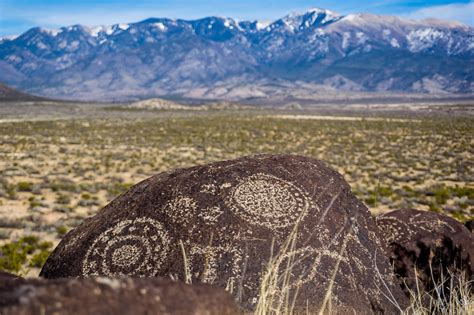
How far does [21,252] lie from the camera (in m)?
8.95

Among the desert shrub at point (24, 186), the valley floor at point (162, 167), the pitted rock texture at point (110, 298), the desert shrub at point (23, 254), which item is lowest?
the valley floor at point (162, 167)

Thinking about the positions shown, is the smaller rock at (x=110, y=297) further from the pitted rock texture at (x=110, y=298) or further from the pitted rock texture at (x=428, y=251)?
the pitted rock texture at (x=428, y=251)

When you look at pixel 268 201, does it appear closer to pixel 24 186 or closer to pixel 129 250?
pixel 129 250

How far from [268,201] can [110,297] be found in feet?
8.56

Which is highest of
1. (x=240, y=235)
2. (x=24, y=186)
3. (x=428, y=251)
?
(x=240, y=235)

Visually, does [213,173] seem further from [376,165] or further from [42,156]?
[42,156]

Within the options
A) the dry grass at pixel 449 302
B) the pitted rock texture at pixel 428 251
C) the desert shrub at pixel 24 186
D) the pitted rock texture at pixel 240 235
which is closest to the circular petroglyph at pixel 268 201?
the pitted rock texture at pixel 240 235

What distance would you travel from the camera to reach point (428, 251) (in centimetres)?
482

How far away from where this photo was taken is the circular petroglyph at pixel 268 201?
3.79 meters

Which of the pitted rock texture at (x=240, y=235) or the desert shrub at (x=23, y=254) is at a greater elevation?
the pitted rock texture at (x=240, y=235)

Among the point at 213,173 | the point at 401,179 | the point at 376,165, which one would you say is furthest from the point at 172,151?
the point at 213,173

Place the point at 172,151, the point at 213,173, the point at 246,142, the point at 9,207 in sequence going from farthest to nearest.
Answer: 1. the point at 246,142
2. the point at 172,151
3. the point at 9,207
4. the point at 213,173

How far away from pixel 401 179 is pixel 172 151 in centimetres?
1469

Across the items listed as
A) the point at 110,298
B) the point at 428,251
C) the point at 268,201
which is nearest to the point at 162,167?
the point at 428,251
